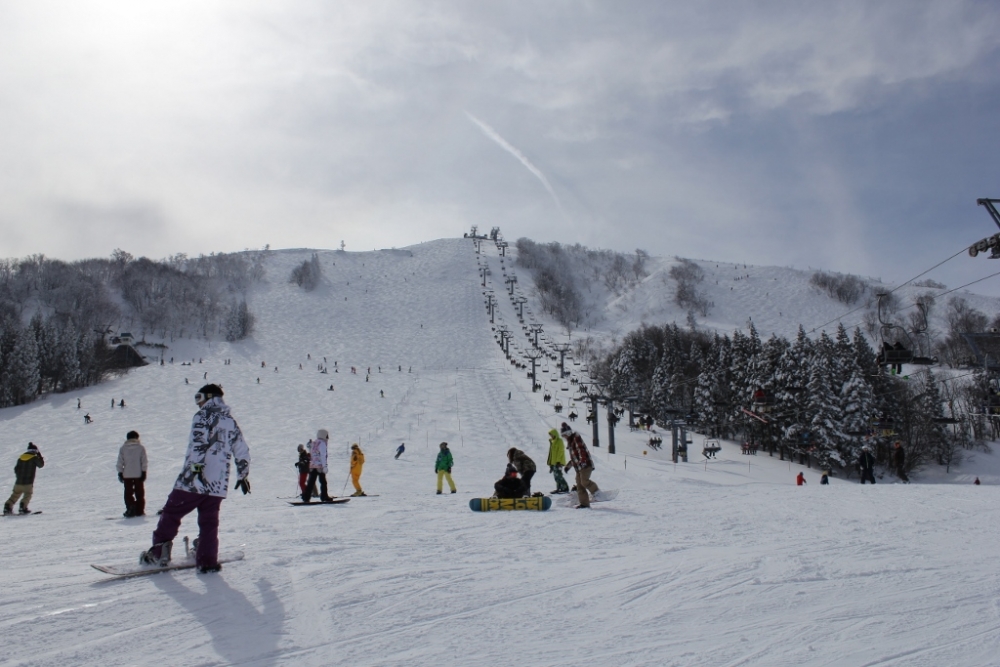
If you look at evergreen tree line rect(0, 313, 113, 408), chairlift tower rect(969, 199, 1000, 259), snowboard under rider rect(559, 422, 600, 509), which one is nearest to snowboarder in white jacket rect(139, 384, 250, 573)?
A: snowboard under rider rect(559, 422, 600, 509)

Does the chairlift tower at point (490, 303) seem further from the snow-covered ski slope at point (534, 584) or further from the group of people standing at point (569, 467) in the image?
the snow-covered ski slope at point (534, 584)

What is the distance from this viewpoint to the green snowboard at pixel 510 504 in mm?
9422

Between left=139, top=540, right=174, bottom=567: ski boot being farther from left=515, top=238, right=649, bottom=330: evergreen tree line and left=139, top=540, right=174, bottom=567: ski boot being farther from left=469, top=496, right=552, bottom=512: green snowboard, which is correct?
left=515, top=238, right=649, bottom=330: evergreen tree line

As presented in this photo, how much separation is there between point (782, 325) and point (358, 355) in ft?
264

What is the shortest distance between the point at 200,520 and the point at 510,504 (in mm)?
5192

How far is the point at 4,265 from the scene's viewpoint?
103812mm

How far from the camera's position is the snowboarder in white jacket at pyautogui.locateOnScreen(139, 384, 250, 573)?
5117 millimetres

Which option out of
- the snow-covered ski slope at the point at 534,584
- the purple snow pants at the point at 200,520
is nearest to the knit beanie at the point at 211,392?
the purple snow pants at the point at 200,520

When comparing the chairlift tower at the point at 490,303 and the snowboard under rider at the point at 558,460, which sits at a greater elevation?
the chairlift tower at the point at 490,303

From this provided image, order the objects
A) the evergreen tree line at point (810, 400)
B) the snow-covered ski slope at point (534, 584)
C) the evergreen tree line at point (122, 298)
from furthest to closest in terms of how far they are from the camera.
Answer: the evergreen tree line at point (122, 298), the evergreen tree line at point (810, 400), the snow-covered ski slope at point (534, 584)

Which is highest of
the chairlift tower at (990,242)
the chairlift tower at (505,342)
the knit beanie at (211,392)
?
the chairlift tower at (505,342)

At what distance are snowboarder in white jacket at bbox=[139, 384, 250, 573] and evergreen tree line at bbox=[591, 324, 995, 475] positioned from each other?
28192mm

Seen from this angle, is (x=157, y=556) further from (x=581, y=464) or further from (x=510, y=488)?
(x=581, y=464)

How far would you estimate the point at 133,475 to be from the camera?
9.53m
